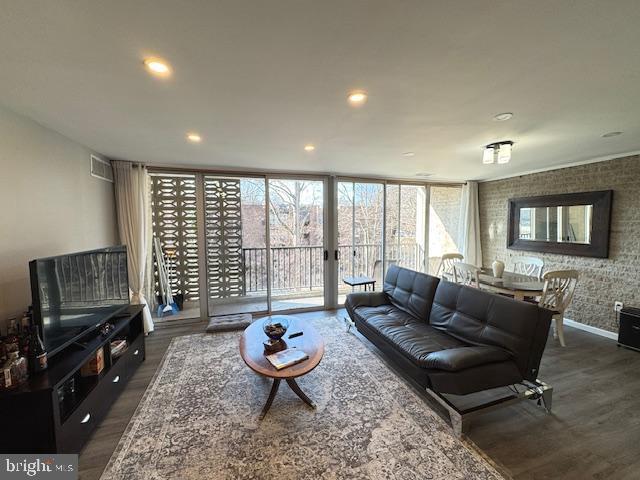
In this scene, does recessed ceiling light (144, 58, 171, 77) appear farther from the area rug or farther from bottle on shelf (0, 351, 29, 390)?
the area rug

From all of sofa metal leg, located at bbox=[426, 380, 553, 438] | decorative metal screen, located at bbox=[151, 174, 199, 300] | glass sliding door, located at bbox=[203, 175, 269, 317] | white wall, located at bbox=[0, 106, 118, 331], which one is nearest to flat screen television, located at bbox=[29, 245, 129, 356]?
white wall, located at bbox=[0, 106, 118, 331]

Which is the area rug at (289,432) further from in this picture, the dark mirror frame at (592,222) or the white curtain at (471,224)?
the white curtain at (471,224)

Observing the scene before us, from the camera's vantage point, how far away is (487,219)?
16.2 feet

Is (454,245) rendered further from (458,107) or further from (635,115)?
(458,107)

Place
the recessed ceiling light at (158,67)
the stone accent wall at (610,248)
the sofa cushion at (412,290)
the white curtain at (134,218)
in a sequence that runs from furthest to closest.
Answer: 1. the white curtain at (134,218)
2. the stone accent wall at (610,248)
3. the sofa cushion at (412,290)
4. the recessed ceiling light at (158,67)

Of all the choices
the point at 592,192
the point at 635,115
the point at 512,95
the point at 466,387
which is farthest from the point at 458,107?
the point at 592,192

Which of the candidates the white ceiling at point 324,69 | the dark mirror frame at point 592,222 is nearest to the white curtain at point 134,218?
the white ceiling at point 324,69

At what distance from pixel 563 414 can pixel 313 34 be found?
3.07m

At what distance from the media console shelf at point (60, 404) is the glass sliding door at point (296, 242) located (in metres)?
2.53

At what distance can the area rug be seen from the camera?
1.47m

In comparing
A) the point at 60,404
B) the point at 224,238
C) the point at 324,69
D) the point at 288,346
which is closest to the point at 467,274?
the point at 288,346

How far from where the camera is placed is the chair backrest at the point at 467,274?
10.7 feet

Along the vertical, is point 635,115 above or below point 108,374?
above

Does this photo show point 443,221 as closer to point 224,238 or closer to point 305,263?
point 305,263
